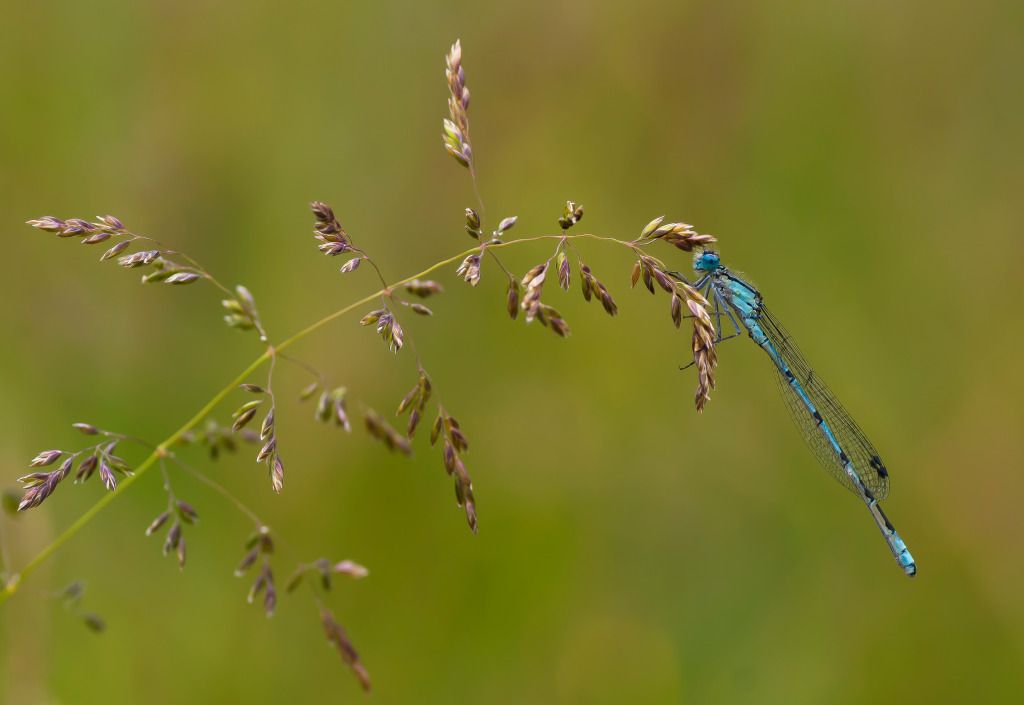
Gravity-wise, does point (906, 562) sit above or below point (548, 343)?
below

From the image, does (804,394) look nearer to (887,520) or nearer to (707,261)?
(887,520)

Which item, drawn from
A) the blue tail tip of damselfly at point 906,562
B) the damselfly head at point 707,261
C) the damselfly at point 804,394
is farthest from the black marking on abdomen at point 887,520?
the damselfly head at point 707,261

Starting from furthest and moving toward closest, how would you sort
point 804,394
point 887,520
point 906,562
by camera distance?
point 804,394 < point 887,520 < point 906,562

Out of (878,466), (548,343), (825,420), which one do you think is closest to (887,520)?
(878,466)

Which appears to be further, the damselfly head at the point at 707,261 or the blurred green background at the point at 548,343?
the damselfly head at the point at 707,261

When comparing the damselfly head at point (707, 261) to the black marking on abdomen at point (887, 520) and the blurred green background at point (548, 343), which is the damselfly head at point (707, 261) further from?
the black marking on abdomen at point (887, 520)

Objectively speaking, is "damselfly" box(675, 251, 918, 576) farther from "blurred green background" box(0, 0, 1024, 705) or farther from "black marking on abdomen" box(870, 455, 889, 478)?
"blurred green background" box(0, 0, 1024, 705)

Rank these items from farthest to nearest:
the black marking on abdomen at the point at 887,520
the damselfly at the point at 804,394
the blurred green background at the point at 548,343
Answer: the damselfly at the point at 804,394 → the black marking on abdomen at the point at 887,520 → the blurred green background at the point at 548,343

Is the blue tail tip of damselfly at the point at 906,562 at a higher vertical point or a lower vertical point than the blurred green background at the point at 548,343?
lower
